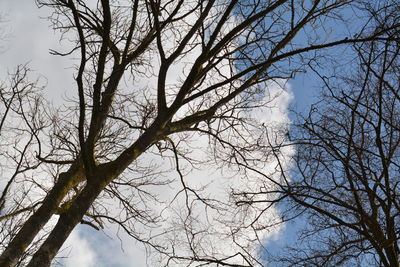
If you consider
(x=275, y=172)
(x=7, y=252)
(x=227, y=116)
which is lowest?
(x=7, y=252)

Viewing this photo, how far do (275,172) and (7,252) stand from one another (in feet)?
9.55

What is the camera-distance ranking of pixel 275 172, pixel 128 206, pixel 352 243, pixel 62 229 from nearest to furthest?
pixel 62 229 → pixel 352 243 → pixel 275 172 → pixel 128 206

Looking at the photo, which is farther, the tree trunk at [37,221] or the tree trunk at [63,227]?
the tree trunk at [37,221]

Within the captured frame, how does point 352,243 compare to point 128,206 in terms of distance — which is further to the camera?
point 128,206

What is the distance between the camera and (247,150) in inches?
214

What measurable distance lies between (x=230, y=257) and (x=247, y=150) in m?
1.93

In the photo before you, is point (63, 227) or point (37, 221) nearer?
point (63, 227)

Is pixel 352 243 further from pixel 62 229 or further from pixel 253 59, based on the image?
pixel 62 229

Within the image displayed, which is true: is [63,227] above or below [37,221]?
below

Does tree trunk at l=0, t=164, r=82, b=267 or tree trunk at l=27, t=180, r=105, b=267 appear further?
tree trunk at l=0, t=164, r=82, b=267

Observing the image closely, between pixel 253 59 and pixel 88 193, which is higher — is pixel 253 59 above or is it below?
above

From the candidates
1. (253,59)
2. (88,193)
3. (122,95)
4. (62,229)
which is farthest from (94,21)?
(62,229)

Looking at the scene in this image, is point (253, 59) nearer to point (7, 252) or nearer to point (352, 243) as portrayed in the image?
point (352, 243)

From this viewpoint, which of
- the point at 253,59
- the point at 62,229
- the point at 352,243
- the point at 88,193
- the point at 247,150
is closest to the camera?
the point at 62,229
